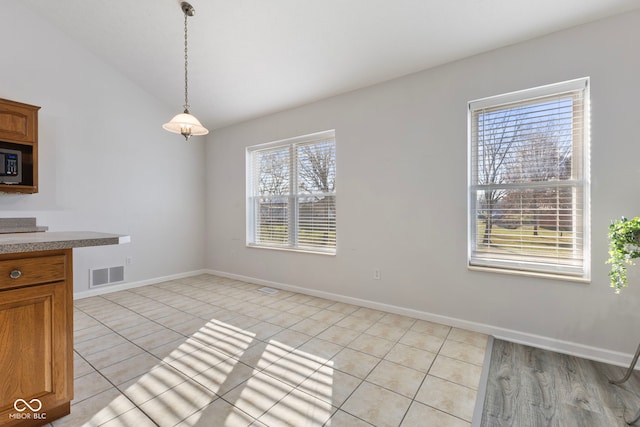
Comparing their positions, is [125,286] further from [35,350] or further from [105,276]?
[35,350]

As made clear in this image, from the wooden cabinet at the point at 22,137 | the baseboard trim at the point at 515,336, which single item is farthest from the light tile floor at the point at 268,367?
the wooden cabinet at the point at 22,137

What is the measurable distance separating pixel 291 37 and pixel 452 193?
2296 millimetres

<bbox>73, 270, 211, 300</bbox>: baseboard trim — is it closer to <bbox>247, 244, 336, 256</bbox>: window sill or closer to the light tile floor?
the light tile floor

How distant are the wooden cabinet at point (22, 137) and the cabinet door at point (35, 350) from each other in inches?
99.9

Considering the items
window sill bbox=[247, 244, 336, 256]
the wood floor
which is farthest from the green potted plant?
window sill bbox=[247, 244, 336, 256]

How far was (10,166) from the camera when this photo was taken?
311cm

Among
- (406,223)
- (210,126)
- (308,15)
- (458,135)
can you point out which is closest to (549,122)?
(458,135)

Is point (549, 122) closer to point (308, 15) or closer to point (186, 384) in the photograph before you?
point (308, 15)

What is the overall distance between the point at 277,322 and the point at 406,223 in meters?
1.75

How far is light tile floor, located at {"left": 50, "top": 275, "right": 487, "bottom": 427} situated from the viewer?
168 cm

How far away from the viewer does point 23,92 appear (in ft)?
11.2

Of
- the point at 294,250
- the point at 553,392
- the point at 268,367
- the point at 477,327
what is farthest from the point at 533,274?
the point at 294,250

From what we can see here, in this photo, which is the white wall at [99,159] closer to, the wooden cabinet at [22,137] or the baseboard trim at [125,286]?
the baseboard trim at [125,286]

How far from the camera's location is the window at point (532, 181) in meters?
2.45
